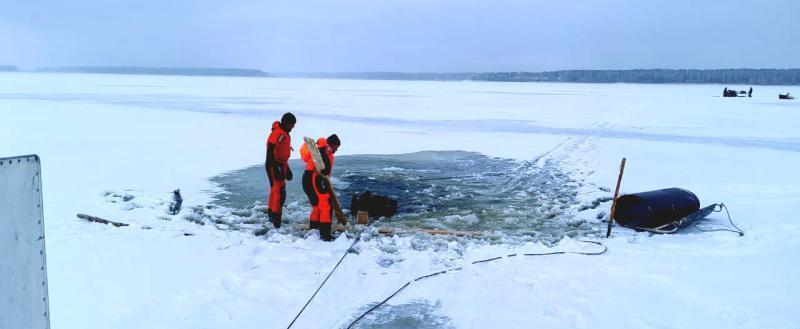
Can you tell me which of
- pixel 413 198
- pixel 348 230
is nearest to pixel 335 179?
pixel 413 198

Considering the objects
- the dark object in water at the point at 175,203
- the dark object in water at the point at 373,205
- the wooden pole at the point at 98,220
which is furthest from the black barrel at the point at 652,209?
the wooden pole at the point at 98,220

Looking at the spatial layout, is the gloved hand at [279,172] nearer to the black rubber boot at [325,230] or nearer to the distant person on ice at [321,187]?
the distant person on ice at [321,187]

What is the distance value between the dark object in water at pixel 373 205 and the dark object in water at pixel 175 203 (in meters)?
2.16

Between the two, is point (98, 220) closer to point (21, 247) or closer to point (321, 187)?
point (321, 187)

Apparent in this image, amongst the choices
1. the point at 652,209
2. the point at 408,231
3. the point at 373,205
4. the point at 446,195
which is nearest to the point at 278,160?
the point at 373,205

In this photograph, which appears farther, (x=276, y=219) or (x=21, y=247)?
(x=276, y=219)

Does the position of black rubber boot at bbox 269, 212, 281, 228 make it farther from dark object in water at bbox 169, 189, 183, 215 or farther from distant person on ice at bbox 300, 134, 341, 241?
dark object in water at bbox 169, 189, 183, 215

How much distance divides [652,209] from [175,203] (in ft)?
19.2

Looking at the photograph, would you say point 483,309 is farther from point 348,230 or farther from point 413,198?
point 413,198

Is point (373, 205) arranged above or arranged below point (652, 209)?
below

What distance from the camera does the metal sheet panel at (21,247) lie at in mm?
2117

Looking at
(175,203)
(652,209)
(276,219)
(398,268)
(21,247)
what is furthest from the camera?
(175,203)

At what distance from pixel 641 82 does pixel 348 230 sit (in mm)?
131654

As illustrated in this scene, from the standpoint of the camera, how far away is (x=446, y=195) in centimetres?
883
